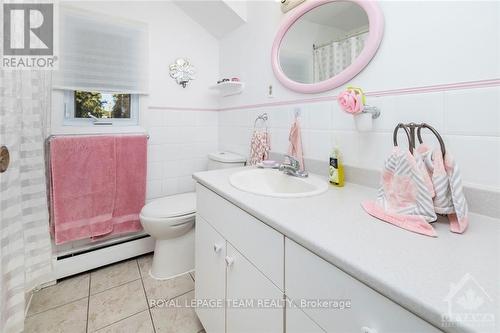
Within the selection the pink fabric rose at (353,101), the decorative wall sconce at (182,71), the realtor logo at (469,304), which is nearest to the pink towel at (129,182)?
the decorative wall sconce at (182,71)

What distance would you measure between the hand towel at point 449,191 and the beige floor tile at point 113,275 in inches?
69.9

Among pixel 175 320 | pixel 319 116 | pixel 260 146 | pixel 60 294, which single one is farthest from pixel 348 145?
pixel 60 294

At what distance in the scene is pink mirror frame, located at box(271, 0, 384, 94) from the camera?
913mm

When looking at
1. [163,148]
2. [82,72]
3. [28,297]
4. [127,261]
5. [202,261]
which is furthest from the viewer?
[163,148]

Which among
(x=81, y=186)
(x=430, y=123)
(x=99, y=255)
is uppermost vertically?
(x=430, y=123)

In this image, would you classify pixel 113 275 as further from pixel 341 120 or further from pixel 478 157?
pixel 478 157

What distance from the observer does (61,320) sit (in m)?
1.26

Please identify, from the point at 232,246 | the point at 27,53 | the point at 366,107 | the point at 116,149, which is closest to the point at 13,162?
the point at 27,53

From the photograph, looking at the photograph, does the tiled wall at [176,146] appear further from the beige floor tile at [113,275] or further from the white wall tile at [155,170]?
the beige floor tile at [113,275]

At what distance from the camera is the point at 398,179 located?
678 millimetres

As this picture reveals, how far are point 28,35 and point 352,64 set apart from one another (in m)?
1.51

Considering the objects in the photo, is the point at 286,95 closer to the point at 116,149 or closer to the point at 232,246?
the point at 232,246

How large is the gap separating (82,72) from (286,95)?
4.52 feet

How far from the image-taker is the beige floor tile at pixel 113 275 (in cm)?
154
